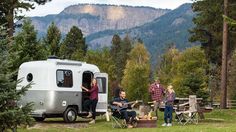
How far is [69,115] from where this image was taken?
2044cm

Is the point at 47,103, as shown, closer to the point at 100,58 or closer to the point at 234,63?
the point at 234,63

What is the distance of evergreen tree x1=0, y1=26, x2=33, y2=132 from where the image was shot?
41.9 feet

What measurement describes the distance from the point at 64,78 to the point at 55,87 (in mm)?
692

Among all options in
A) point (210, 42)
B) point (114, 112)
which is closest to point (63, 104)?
point (114, 112)

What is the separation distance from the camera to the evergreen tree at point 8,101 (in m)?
12.8

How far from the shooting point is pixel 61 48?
35156 mm

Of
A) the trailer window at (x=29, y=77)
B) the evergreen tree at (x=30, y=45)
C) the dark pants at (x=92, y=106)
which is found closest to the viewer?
the trailer window at (x=29, y=77)

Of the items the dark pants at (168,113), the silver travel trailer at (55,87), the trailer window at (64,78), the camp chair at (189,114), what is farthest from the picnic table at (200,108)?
the trailer window at (64,78)

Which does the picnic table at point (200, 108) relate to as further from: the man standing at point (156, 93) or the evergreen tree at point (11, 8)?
the evergreen tree at point (11, 8)

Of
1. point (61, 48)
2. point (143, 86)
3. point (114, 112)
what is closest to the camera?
point (114, 112)

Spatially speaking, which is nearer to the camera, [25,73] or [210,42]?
[25,73]

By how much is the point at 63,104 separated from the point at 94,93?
130 cm

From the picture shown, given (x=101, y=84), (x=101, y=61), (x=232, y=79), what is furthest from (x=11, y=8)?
(x=101, y=61)

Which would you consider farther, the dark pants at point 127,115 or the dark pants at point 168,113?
the dark pants at point 168,113
